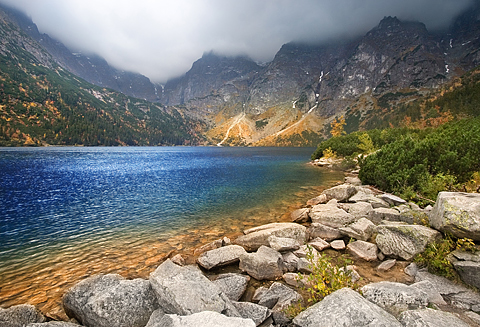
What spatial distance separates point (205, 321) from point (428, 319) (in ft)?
17.5

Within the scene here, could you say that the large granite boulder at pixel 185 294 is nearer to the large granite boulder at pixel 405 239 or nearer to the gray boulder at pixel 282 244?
the gray boulder at pixel 282 244

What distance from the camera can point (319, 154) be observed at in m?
84.5

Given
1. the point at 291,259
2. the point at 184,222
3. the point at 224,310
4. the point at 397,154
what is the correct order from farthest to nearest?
the point at 397,154 < the point at 184,222 < the point at 291,259 < the point at 224,310

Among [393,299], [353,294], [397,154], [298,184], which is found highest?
[397,154]

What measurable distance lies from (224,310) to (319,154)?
277 ft

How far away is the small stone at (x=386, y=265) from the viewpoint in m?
10.4

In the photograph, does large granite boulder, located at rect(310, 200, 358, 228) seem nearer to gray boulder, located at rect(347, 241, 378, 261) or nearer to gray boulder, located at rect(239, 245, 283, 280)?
gray boulder, located at rect(347, 241, 378, 261)

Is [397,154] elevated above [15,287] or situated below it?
above

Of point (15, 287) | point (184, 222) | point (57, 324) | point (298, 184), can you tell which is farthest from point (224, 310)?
point (298, 184)

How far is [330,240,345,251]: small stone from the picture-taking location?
514 inches

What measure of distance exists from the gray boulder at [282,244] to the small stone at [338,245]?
2.41 meters

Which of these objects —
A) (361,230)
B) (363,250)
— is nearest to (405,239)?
(363,250)

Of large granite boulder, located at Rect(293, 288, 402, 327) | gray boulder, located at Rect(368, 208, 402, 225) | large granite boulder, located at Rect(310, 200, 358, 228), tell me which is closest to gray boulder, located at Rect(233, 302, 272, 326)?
large granite boulder, located at Rect(293, 288, 402, 327)

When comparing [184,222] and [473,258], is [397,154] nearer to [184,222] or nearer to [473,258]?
[473,258]
